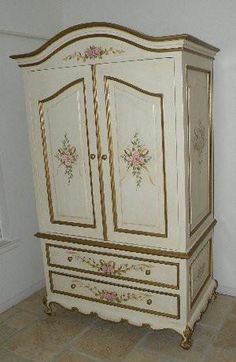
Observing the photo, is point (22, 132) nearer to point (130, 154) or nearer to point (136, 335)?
point (130, 154)

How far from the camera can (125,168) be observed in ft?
7.89

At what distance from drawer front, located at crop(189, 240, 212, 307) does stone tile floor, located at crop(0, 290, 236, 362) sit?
0.91ft

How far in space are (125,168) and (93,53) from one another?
29.7 inches

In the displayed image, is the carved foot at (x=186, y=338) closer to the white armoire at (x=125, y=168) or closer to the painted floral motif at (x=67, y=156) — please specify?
the white armoire at (x=125, y=168)

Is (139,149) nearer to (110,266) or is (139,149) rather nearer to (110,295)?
(110,266)

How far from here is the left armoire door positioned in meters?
2.45

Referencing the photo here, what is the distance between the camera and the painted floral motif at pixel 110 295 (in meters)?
2.56

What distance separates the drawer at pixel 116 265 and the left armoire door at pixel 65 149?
160 millimetres

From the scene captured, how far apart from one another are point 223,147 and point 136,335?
5.17 ft

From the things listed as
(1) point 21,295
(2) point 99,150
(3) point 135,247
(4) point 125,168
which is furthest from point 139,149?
(1) point 21,295

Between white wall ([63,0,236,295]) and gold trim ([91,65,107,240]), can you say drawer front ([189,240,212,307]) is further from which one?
gold trim ([91,65,107,240])

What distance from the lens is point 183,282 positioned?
240cm

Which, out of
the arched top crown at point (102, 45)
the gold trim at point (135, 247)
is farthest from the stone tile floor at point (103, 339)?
the arched top crown at point (102, 45)

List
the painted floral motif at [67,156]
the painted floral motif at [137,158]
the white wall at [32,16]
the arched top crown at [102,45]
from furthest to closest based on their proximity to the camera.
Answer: the white wall at [32,16] < the painted floral motif at [67,156] < the painted floral motif at [137,158] < the arched top crown at [102,45]
